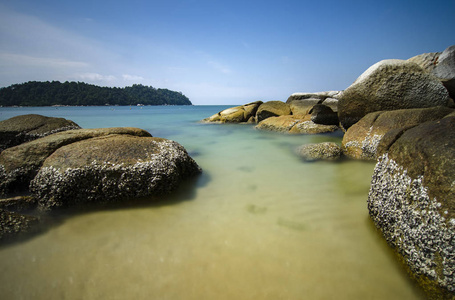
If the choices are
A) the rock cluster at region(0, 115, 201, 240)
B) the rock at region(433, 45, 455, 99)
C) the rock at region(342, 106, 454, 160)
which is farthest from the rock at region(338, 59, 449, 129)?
the rock cluster at region(0, 115, 201, 240)

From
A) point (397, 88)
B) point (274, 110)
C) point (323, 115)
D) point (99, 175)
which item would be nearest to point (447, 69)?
point (397, 88)

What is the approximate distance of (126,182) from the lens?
9.25 ft

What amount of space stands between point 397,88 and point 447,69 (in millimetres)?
4205

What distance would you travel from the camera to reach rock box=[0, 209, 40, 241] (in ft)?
6.87

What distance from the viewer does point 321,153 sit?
510 cm

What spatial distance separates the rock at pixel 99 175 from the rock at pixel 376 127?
434cm

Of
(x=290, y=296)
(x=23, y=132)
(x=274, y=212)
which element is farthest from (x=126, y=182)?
(x=23, y=132)

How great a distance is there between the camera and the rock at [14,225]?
2.09m


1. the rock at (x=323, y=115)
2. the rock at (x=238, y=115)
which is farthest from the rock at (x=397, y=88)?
the rock at (x=238, y=115)

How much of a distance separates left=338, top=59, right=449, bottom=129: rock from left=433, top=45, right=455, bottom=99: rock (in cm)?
194

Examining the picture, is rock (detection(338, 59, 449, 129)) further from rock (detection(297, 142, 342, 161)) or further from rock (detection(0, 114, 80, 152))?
rock (detection(0, 114, 80, 152))

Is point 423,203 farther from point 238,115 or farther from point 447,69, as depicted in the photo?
point 238,115

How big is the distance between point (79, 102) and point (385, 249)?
9212 cm

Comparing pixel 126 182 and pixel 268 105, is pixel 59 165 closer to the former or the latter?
pixel 126 182
